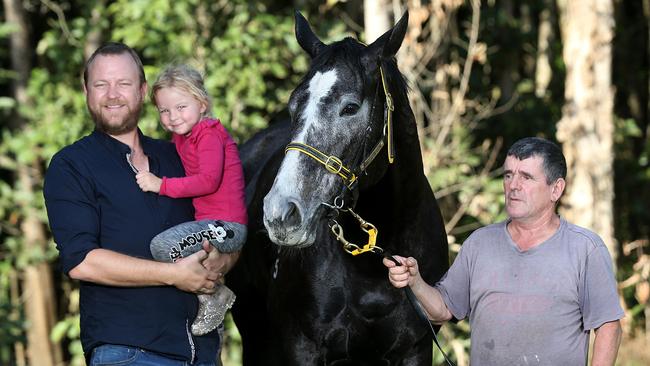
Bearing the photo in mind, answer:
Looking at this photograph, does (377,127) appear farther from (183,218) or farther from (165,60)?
(165,60)

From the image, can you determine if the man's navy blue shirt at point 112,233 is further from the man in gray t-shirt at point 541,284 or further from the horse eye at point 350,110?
the man in gray t-shirt at point 541,284

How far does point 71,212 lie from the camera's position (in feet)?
12.2

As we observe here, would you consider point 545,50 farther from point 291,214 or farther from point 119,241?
point 119,241

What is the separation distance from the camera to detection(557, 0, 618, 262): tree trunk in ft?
28.8

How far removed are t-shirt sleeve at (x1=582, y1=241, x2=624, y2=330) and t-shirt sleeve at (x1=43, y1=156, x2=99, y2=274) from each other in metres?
1.87

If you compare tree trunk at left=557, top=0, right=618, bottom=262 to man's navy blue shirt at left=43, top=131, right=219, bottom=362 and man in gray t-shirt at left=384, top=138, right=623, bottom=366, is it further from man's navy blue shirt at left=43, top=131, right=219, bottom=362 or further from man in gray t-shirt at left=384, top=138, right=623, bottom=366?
man's navy blue shirt at left=43, top=131, right=219, bottom=362

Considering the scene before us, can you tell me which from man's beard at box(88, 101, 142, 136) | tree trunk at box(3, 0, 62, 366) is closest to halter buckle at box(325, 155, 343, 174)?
man's beard at box(88, 101, 142, 136)

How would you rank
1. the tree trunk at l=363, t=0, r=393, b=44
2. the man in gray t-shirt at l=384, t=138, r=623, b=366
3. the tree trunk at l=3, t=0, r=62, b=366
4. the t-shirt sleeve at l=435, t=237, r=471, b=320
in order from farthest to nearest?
1. the tree trunk at l=3, t=0, r=62, b=366
2. the tree trunk at l=363, t=0, r=393, b=44
3. the t-shirt sleeve at l=435, t=237, r=471, b=320
4. the man in gray t-shirt at l=384, t=138, r=623, b=366

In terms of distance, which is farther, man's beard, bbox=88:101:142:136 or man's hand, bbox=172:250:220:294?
man's beard, bbox=88:101:142:136

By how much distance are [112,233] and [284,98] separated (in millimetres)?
6336

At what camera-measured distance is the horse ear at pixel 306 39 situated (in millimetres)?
4520

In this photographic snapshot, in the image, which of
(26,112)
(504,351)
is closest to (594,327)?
(504,351)

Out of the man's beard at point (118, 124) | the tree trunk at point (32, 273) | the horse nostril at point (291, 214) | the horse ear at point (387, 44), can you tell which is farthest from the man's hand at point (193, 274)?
the tree trunk at point (32, 273)

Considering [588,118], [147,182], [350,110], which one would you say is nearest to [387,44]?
[350,110]
